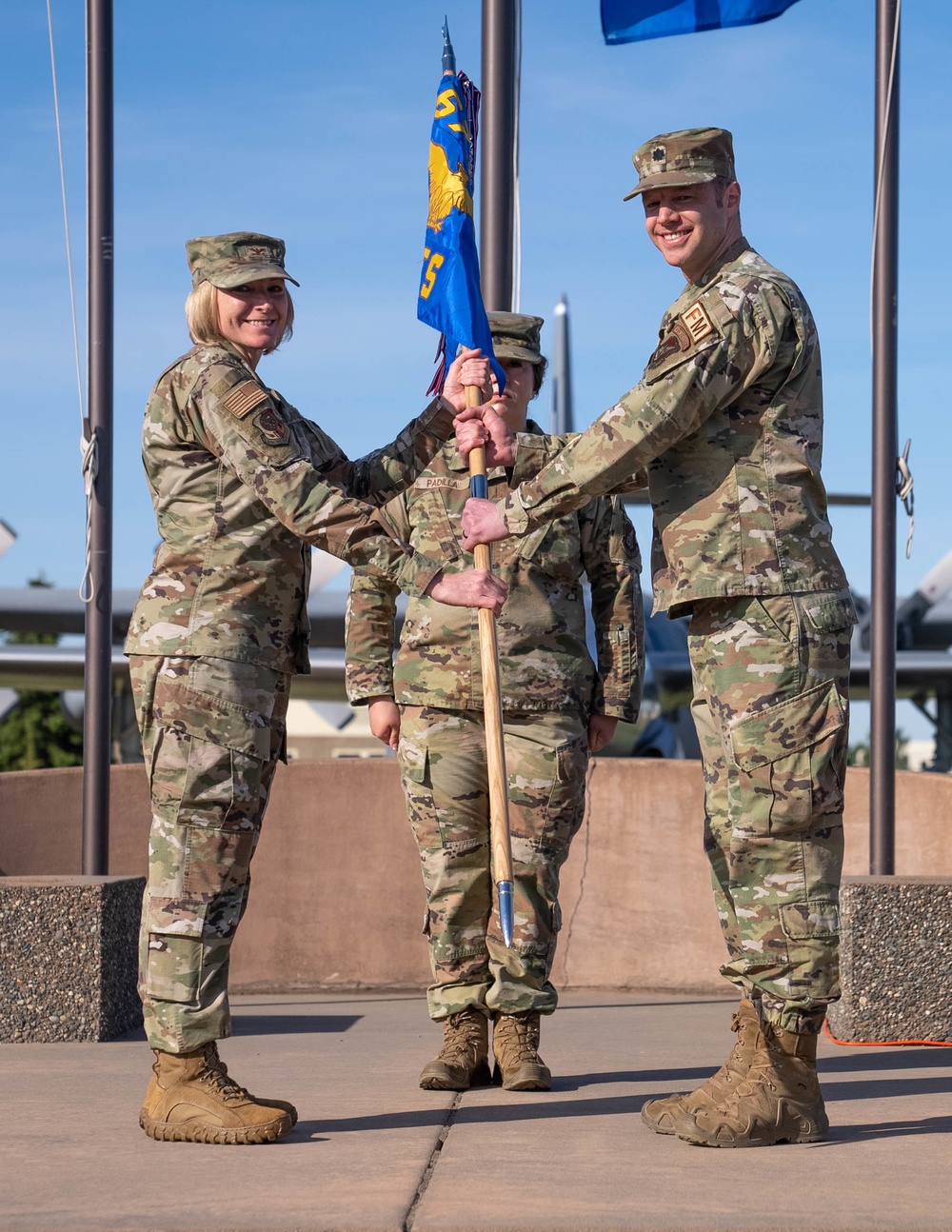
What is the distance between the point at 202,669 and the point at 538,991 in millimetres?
1491

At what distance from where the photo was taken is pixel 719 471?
147 inches

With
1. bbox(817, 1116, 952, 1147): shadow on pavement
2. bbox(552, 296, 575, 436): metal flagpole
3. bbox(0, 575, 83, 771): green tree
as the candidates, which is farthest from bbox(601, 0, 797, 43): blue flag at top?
bbox(0, 575, 83, 771): green tree

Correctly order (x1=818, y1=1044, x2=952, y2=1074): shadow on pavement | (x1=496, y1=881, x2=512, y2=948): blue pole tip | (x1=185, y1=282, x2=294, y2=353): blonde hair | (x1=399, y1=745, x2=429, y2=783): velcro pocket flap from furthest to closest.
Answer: (x1=818, y1=1044, x2=952, y2=1074): shadow on pavement < (x1=399, y1=745, x2=429, y2=783): velcro pocket flap < (x1=185, y1=282, x2=294, y2=353): blonde hair < (x1=496, y1=881, x2=512, y2=948): blue pole tip

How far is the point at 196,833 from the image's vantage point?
372 cm

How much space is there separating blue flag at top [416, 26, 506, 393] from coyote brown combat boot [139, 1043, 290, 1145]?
7.00 feet

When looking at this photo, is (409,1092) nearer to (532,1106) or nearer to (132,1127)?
(532,1106)

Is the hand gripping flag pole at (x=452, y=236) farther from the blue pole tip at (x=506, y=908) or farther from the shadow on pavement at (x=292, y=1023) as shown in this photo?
the shadow on pavement at (x=292, y=1023)

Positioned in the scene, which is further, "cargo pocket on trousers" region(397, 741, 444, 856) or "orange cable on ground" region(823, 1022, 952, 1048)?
"orange cable on ground" region(823, 1022, 952, 1048)

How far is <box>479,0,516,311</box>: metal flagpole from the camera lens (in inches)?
235

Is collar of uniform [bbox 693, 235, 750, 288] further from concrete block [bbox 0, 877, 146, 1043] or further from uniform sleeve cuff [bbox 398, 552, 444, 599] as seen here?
concrete block [bbox 0, 877, 146, 1043]

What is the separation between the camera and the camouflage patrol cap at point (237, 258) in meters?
3.84

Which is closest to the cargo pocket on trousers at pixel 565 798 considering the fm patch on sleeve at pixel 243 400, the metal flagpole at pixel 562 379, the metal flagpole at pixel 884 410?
the fm patch on sleeve at pixel 243 400

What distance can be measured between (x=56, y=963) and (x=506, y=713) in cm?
202

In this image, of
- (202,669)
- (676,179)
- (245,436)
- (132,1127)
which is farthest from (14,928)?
(676,179)
